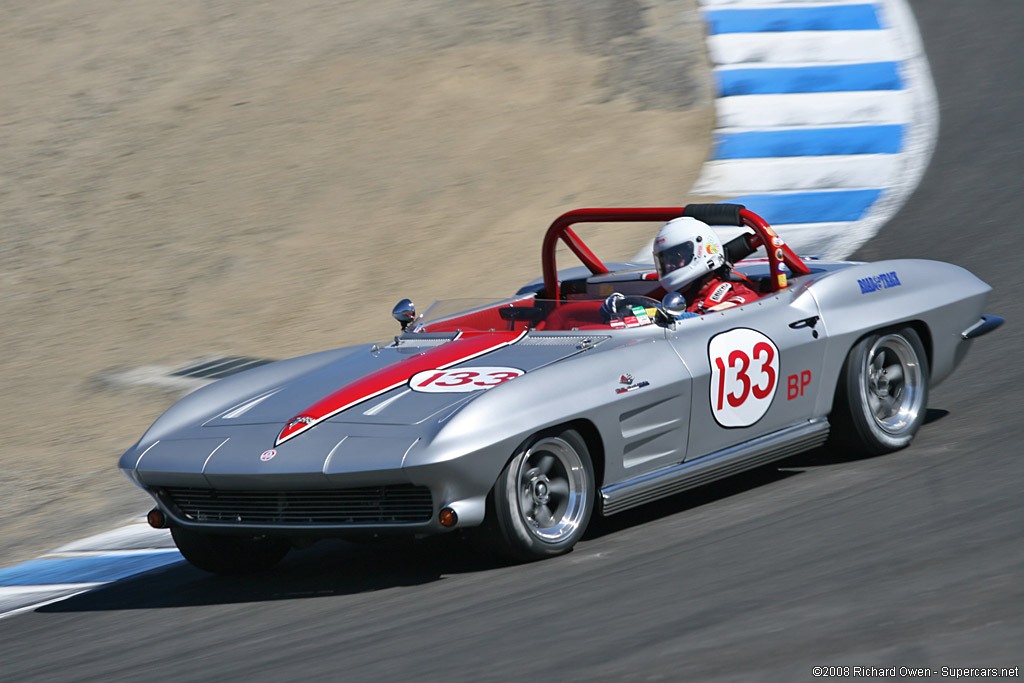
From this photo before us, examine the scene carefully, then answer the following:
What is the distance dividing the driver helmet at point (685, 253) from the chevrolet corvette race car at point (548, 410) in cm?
22

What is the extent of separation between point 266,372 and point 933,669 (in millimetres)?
3579

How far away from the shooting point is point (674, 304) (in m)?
5.62

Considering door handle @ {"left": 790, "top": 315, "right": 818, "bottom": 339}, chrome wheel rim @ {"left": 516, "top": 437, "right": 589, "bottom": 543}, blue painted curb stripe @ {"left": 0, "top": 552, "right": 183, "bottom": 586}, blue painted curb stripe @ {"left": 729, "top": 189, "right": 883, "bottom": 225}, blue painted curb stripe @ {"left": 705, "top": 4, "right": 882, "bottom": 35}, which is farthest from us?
blue painted curb stripe @ {"left": 705, "top": 4, "right": 882, "bottom": 35}

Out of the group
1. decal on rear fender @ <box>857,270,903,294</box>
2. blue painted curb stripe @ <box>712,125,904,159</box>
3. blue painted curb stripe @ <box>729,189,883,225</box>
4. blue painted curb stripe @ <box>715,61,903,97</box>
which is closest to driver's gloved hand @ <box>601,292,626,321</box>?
decal on rear fender @ <box>857,270,903,294</box>

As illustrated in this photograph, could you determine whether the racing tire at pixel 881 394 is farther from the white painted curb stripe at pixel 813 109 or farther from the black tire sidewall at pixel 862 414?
the white painted curb stripe at pixel 813 109

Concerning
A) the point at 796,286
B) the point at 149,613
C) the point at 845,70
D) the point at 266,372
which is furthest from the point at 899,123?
the point at 149,613

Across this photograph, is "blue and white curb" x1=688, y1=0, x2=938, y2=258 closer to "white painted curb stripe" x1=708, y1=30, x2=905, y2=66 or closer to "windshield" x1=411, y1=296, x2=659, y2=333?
"white painted curb stripe" x1=708, y1=30, x2=905, y2=66

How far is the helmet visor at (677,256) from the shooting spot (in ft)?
20.2

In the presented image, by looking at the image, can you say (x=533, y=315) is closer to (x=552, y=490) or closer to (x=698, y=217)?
(x=698, y=217)

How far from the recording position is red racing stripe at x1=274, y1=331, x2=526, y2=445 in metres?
5.20

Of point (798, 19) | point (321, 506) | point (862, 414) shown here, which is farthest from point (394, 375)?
point (798, 19)

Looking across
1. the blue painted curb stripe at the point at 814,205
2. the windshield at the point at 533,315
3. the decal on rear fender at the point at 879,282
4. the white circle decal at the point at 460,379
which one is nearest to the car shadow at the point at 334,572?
the white circle decal at the point at 460,379

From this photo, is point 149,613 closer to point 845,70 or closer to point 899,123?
point 899,123

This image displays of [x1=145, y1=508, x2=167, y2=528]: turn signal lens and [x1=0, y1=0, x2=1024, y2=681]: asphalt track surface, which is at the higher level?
[x1=145, y1=508, x2=167, y2=528]: turn signal lens
